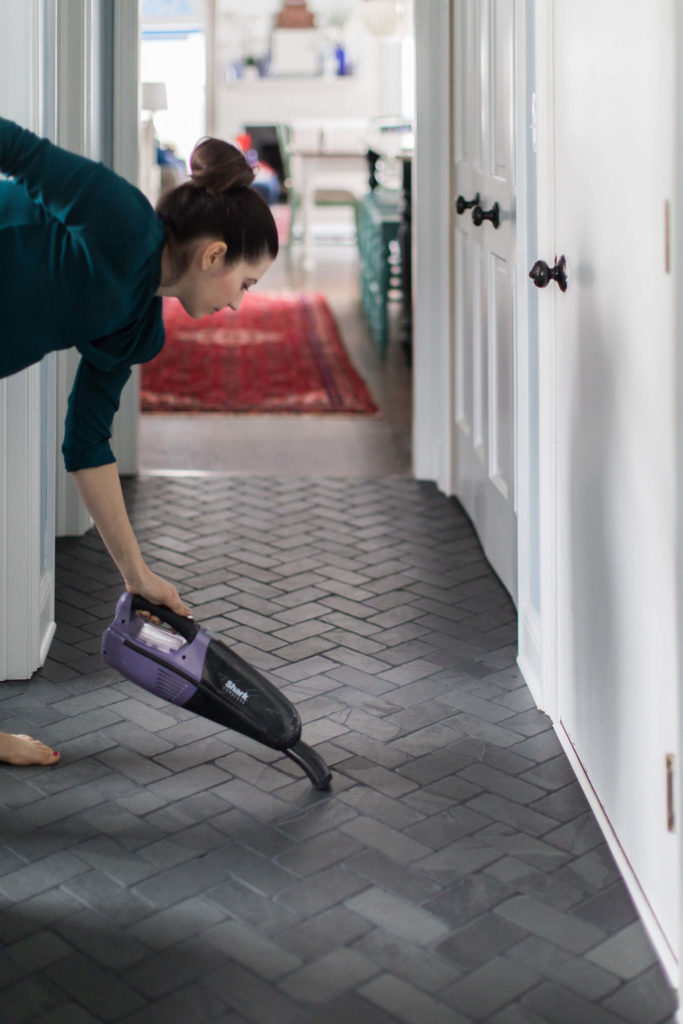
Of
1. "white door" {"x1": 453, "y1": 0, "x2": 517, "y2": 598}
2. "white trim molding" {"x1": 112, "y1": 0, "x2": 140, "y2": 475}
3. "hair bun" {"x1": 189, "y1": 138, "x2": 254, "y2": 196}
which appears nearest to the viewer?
"hair bun" {"x1": 189, "y1": 138, "x2": 254, "y2": 196}

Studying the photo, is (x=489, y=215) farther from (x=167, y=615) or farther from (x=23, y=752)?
(x=23, y=752)

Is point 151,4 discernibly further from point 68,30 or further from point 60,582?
point 60,582

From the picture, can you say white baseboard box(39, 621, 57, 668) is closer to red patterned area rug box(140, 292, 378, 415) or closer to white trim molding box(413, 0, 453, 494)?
white trim molding box(413, 0, 453, 494)

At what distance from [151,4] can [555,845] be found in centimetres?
1498

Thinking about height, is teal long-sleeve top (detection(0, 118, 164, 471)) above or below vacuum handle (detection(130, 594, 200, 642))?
above

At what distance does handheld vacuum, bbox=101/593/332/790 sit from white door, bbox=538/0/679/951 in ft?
2.07

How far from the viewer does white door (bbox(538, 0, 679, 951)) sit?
6.08 ft

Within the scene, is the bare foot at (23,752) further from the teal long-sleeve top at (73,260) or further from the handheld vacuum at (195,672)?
the teal long-sleeve top at (73,260)

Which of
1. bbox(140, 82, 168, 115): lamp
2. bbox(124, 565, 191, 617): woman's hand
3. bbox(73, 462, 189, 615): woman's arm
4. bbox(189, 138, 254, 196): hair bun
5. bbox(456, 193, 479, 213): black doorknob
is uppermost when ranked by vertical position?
bbox(140, 82, 168, 115): lamp

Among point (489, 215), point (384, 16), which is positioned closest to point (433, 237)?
point (489, 215)

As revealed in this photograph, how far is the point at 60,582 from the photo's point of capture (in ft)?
12.4

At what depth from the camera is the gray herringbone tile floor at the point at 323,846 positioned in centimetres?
188

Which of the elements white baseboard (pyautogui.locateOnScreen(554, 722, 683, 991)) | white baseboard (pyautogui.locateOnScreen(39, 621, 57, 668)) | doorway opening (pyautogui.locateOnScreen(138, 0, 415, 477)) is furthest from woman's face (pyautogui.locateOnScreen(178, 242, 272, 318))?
doorway opening (pyautogui.locateOnScreen(138, 0, 415, 477))

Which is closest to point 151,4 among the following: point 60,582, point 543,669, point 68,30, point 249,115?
point 249,115
